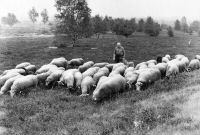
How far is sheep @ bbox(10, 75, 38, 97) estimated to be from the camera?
14716mm

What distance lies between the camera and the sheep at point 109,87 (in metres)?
13.3

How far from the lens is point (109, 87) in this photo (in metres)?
13.7

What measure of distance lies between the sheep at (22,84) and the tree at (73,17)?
94.1 feet

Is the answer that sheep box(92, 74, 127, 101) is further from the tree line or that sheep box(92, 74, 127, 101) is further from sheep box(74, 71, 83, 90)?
the tree line

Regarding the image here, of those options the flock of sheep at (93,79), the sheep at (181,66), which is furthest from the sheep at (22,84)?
the sheep at (181,66)

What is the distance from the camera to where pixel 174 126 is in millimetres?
8898

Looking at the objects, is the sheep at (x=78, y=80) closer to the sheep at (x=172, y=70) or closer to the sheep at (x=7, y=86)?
the sheep at (x=7, y=86)

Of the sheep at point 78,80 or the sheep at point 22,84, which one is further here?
the sheep at point 78,80

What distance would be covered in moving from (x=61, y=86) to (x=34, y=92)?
1738 mm

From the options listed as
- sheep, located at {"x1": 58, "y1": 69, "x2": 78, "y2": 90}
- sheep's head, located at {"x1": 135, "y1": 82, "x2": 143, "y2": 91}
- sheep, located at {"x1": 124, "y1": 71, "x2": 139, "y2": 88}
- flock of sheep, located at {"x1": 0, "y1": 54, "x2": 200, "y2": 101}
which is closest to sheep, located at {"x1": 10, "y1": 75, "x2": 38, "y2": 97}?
flock of sheep, located at {"x1": 0, "y1": 54, "x2": 200, "y2": 101}

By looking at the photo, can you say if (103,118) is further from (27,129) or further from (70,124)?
(27,129)

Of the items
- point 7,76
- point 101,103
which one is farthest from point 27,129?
point 7,76

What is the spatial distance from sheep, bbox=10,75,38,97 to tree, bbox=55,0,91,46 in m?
28.7

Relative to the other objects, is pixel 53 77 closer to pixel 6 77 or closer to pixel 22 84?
pixel 22 84
